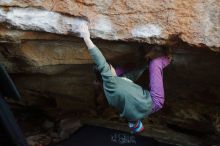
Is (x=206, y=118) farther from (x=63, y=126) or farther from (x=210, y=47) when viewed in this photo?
(x=63, y=126)

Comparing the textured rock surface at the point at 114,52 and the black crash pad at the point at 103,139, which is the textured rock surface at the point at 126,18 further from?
the black crash pad at the point at 103,139

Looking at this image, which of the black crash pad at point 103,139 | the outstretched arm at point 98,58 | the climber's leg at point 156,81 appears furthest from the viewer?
the black crash pad at point 103,139

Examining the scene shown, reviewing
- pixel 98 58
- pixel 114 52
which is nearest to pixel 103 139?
pixel 114 52

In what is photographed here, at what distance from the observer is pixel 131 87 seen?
279cm

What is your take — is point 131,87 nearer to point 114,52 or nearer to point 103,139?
point 114,52

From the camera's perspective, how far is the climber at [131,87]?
2.70 m

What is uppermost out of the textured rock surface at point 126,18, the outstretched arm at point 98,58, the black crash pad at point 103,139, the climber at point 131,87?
the textured rock surface at point 126,18

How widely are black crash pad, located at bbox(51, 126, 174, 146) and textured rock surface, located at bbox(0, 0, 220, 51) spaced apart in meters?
1.44

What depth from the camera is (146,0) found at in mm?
2715

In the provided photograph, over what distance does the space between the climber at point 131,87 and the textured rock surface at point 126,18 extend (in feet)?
0.41

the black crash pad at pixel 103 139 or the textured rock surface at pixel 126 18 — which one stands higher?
the textured rock surface at pixel 126 18

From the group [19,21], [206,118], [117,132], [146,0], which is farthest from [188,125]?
[19,21]

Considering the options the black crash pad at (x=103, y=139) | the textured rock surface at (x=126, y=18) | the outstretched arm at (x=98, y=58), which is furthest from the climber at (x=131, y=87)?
the black crash pad at (x=103, y=139)

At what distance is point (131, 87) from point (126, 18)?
48 centimetres
